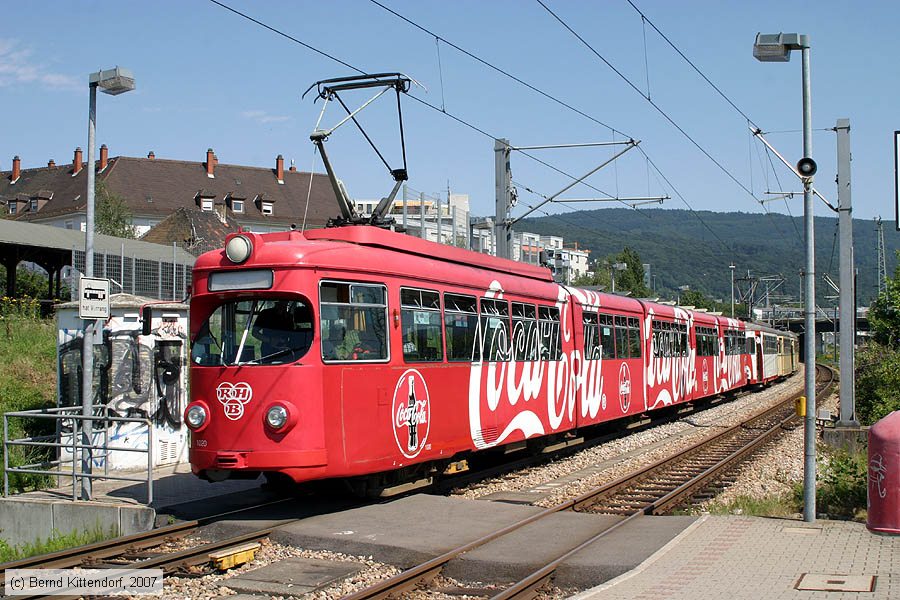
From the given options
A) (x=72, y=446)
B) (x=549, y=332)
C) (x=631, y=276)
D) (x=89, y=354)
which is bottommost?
(x=72, y=446)

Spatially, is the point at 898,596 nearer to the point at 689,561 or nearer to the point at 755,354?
the point at 689,561

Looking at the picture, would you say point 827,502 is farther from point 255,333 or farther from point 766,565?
point 255,333

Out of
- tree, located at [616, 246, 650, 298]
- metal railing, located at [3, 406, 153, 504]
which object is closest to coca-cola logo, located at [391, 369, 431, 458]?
metal railing, located at [3, 406, 153, 504]

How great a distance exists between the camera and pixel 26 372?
2039 cm

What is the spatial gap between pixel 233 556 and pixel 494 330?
6561mm

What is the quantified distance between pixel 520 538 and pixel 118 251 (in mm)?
18673

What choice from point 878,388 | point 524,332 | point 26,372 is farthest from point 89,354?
point 878,388

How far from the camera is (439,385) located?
41.3 ft

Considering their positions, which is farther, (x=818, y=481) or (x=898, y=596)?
(x=818, y=481)

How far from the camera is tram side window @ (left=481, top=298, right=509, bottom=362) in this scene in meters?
14.1

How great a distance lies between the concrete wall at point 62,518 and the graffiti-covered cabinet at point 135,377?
3243 millimetres

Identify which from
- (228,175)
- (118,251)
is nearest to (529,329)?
(118,251)

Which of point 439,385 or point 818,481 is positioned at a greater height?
point 439,385

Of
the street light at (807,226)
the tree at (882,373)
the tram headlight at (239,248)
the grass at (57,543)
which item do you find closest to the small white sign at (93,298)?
the tram headlight at (239,248)
